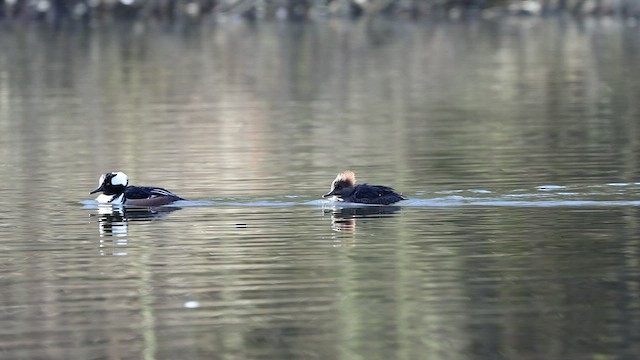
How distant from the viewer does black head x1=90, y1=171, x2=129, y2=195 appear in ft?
73.1

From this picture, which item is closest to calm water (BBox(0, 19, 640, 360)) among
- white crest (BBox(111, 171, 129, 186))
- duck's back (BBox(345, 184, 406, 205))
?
duck's back (BBox(345, 184, 406, 205))

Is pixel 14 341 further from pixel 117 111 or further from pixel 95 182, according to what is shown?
pixel 117 111

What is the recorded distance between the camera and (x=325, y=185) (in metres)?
23.6

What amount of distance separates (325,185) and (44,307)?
29.4 feet

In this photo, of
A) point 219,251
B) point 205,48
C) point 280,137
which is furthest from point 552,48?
point 219,251

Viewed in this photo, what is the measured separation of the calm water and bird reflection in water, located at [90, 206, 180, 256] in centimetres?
7

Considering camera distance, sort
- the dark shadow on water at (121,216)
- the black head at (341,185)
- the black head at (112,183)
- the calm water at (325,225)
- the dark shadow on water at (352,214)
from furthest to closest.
Answer: the black head at (112,183) → the black head at (341,185) → the dark shadow on water at (121,216) → the dark shadow on water at (352,214) → the calm water at (325,225)

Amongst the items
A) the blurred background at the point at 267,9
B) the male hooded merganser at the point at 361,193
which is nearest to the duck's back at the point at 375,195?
the male hooded merganser at the point at 361,193

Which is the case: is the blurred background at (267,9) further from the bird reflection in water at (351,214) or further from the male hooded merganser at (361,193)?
the bird reflection in water at (351,214)

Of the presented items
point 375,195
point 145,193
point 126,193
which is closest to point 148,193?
point 145,193

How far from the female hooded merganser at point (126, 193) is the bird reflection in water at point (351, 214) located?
210 centimetres

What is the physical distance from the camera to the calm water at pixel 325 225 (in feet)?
45.3

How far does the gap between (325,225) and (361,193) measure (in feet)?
5.05

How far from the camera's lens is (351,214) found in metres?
20.7
